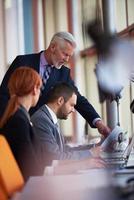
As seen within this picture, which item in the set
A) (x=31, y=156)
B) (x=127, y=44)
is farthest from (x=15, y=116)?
(x=127, y=44)

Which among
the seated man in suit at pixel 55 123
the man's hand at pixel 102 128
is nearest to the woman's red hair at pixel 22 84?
the seated man in suit at pixel 55 123

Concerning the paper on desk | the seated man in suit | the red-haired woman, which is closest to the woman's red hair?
the red-haired woman

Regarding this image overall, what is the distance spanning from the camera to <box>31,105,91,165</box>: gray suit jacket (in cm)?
217

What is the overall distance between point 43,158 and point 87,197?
1184 millimetres

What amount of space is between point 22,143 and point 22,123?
0.28 ft

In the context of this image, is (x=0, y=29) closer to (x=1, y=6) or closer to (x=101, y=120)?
(x=1, y=6)

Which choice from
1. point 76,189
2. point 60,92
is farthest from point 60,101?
point 76,189

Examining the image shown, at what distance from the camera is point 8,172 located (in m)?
1.67

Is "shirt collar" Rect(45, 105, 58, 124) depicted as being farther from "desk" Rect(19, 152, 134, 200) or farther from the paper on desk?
"desk" Rect(19, 152, 134, 200)

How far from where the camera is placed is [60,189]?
0.98 m

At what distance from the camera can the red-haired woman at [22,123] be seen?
1.87 meters

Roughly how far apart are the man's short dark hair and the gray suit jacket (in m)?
0.11

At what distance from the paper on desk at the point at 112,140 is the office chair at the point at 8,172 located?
41 centimetres

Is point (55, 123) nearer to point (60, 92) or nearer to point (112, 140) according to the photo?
point (60, 92)
